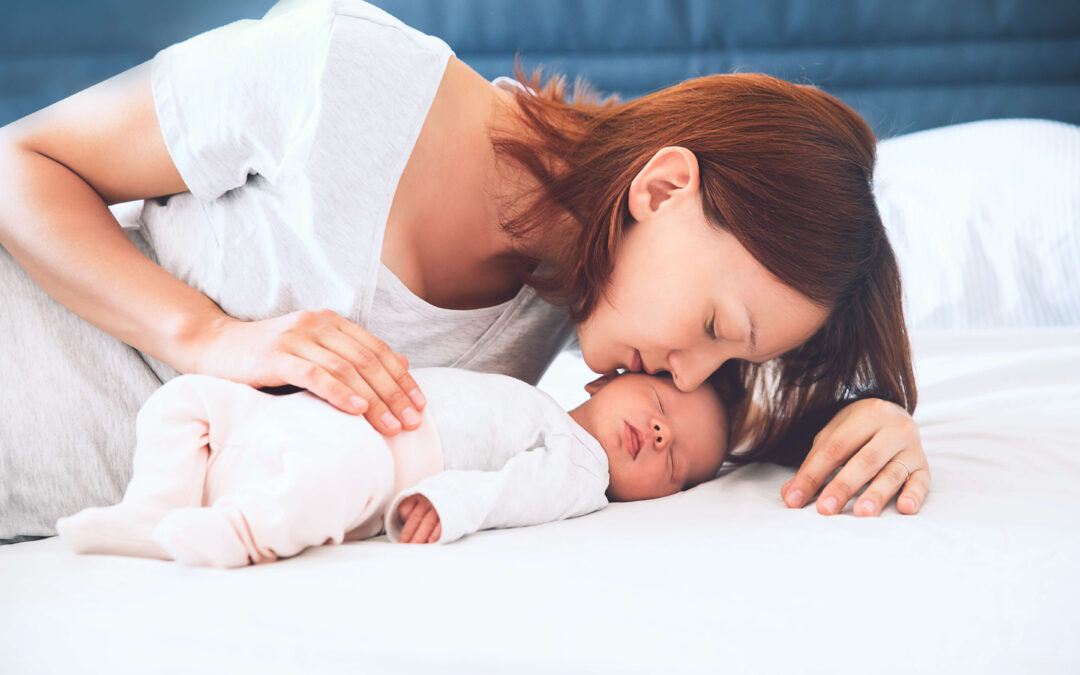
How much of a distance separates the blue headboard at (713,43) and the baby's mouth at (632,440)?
1.31m

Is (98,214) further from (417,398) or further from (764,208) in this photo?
(764,208)

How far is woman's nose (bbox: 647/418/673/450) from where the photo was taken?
3.45 feet

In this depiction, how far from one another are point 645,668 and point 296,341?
490 mm

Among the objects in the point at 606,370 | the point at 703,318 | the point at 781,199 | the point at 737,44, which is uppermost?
the point at 737,44

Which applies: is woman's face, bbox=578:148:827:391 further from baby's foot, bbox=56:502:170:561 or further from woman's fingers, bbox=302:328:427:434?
baby's foot, bbox=56:502:170:561

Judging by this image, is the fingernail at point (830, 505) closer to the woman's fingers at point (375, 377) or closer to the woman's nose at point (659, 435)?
the woman's nose at point (659, 435)

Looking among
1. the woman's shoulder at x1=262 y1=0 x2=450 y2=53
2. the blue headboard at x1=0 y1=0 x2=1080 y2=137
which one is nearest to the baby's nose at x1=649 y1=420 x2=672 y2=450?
the woman's shoulder at x1=262 y1=0 x2=450 y2=53

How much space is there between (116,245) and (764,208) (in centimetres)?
74

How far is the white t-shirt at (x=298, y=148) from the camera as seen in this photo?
94 centimetres

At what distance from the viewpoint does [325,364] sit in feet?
2.78

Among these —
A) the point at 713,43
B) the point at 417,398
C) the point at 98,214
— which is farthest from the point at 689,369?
the point at 713,43

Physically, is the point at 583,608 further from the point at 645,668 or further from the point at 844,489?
the point at 844,489

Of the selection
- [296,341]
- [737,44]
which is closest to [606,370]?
[296,341]

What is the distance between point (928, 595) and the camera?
654mm
